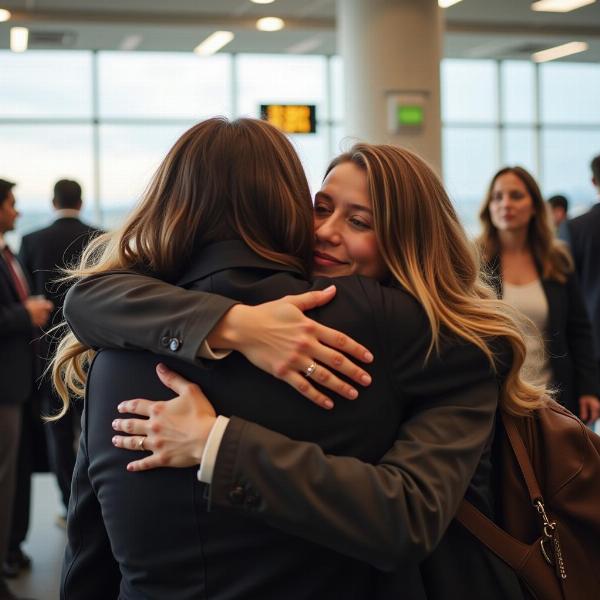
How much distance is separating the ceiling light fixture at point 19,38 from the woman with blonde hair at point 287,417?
829cm

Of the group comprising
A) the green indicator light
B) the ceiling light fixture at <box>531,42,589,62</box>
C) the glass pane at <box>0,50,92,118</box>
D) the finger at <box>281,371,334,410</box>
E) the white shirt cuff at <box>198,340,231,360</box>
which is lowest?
the finger at <box>281,371,334,410</box>

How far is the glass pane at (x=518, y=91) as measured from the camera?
1178 centimetres

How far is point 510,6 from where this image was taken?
859 centimetres

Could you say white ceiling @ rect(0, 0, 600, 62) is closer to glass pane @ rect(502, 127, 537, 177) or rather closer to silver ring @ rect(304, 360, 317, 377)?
glass pane @ rect(502, 127, 537, 177)

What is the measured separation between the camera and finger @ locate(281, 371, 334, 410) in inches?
48.8

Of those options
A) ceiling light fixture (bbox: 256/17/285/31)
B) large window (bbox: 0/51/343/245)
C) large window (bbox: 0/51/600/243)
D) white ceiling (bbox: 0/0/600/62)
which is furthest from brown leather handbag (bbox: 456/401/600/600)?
large window (bbox: 0/51/343/245)

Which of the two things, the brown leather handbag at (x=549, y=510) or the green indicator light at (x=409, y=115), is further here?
the green indicator light at (x=409, y=115)

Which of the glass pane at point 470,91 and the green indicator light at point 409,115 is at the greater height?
the glass pane at point 470,91

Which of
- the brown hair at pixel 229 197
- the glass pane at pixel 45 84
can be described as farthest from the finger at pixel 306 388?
the glass pane at pixel 45 84

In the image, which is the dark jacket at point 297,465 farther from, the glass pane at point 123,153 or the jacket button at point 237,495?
the glass pane at point 123,153

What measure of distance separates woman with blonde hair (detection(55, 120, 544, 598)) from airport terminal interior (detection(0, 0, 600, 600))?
5.18 meters

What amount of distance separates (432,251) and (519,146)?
11.0 m

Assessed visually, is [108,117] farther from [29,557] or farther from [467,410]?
[467,410]

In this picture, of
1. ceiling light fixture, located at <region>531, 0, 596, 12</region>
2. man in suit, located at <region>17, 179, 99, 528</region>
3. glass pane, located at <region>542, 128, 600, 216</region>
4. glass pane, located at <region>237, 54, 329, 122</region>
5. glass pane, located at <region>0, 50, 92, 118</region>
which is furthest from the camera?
glass pane, located at <region>542, 128, 600, 216</region>
